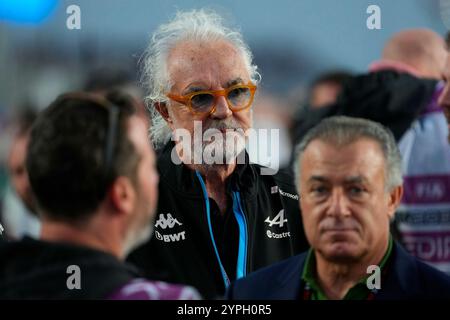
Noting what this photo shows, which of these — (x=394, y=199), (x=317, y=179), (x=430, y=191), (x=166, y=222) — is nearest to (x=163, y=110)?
(x=166, y=222)

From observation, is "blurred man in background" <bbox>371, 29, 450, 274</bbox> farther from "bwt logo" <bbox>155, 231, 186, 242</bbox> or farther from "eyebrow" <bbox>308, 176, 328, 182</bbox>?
"bwt logo" <bbox>155, 231, 186, 242</bbox>

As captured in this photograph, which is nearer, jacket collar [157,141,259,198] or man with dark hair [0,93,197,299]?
man with dark hair [0,93,197,299]

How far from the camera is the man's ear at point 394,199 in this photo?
2670 mm

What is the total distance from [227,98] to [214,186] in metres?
0.31

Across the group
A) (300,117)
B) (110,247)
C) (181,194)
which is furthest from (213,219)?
(110,247)

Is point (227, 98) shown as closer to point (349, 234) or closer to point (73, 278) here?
point (349, 234)

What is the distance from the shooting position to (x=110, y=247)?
6.91 ft

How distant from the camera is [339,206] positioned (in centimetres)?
260

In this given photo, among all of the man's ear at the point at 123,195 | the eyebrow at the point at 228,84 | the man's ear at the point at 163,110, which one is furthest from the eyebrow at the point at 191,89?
the man's ear at the point at 123,195

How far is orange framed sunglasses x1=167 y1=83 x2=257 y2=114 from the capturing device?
9.26 feet

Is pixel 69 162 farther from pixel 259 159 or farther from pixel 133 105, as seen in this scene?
pixel 259 159

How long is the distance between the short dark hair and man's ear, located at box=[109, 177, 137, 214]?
16 millimetres

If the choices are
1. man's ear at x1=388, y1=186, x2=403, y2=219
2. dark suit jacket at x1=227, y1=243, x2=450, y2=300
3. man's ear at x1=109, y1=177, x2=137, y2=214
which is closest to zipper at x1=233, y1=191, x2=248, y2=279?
dark suit jacket at x1=227, y1=243, x2=450, y2=300

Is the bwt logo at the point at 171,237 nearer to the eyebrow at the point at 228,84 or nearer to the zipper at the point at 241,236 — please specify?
the zipper at the point at 241,236
